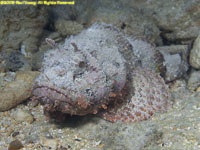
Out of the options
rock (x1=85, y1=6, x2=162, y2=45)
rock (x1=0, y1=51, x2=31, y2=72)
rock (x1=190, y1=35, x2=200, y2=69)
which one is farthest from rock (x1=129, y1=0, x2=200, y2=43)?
rock (x1=0, y1=51, x2=31, y2=72)

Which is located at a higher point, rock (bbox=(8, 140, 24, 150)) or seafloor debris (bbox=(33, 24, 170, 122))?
seafloor debris (bbox=(33, 24, 170, 122))

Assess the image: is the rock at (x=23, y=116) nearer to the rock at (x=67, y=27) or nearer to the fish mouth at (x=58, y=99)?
the fish mouth at (x=58, y=99)

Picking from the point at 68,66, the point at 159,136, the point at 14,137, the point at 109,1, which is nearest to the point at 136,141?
the point at 159,136

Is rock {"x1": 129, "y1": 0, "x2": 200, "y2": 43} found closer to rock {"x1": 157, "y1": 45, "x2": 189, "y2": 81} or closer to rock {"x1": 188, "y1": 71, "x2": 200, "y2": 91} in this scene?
rock {"x1": 157, "y1": 45, "x2": 189, "y2": 81}

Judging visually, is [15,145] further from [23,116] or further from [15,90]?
[15,90]

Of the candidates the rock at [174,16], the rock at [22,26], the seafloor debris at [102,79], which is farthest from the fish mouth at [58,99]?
the rock at [174,16]

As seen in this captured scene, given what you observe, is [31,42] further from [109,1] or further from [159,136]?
[159,136]
